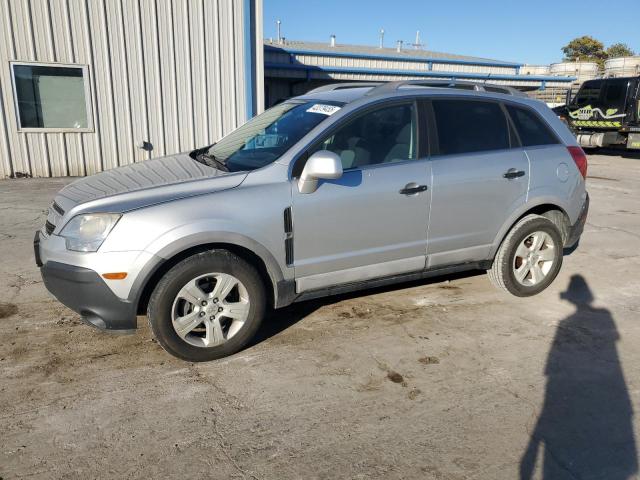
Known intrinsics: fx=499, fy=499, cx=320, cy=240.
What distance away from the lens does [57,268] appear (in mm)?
→ 3193

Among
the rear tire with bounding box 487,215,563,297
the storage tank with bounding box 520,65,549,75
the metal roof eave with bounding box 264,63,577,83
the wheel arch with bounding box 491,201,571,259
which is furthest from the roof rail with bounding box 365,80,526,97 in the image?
the storage tank with bounding box 520,65,549,75

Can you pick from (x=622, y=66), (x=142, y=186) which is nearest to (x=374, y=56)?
(x=622, y=66)

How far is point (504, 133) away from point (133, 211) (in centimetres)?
316

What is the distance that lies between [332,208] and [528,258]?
2154 mm

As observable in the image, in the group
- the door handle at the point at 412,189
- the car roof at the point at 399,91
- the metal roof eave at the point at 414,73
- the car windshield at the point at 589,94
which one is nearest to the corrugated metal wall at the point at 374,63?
the metal roof eave at the point at 414,73

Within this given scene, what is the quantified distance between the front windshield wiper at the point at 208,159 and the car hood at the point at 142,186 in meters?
0.06

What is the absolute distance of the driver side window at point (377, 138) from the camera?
3.71m

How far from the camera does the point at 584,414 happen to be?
2.88 metres

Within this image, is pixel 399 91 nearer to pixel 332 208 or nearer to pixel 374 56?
pixel 332 208

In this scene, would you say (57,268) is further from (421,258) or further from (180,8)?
(180,8)

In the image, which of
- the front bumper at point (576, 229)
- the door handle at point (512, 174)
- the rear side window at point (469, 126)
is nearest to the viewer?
the rear side window at point (469, 126)

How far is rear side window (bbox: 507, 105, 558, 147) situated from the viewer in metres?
4.48

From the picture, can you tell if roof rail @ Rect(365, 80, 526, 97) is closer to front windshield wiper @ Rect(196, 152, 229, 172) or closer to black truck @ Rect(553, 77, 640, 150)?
front windshield wiper @ Rect(196, 152, 229, 172)

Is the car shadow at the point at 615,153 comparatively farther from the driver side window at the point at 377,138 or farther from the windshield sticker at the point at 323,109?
the windshield sticker at the point at 323,109
